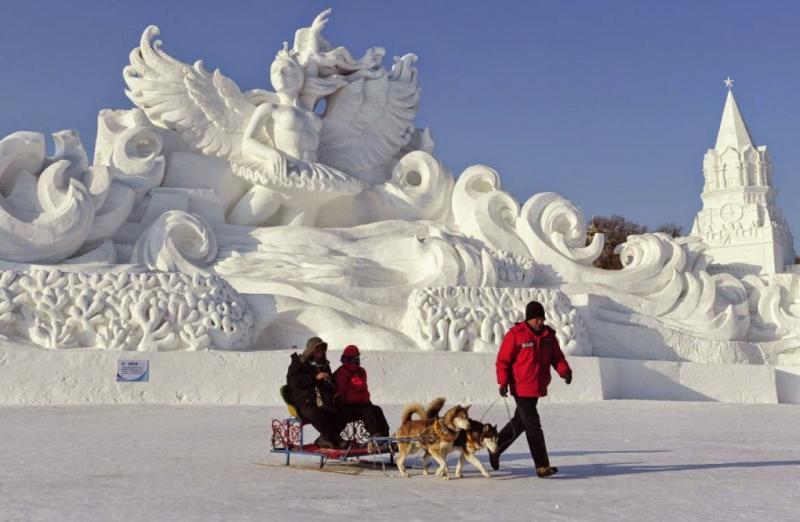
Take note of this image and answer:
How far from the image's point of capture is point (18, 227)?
13125mm

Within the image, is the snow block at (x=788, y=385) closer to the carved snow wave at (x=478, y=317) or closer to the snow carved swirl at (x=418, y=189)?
the carved snow wave at (x=478, y=317)

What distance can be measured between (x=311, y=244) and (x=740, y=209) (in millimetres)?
9695

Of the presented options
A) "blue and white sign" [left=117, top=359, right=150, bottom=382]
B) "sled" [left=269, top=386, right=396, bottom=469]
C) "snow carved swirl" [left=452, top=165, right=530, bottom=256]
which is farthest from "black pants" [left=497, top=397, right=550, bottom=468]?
"snow carved swirl" [left=452, top=165, right=530, bottom=256]

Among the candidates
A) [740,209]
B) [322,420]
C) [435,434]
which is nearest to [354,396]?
[322,420]

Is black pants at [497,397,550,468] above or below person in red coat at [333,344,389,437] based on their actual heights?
below

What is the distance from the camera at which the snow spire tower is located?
1798cm

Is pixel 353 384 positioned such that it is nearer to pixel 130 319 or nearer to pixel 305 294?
pixel 130 319

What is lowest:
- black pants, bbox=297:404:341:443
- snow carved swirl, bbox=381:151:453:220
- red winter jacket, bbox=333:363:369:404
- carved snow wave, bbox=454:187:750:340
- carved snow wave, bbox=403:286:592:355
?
black pants, bbox=297:404:341:443

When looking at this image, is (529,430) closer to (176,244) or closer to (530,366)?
(530,366)

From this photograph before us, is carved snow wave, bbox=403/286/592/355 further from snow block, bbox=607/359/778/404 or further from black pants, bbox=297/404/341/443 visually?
black pants, bbox=297/404/341/443

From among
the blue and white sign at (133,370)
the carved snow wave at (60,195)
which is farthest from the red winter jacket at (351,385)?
the carved snow wave at (60,195)

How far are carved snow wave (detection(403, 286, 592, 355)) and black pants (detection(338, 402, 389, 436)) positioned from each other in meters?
5.85

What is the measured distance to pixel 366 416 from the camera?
728cm

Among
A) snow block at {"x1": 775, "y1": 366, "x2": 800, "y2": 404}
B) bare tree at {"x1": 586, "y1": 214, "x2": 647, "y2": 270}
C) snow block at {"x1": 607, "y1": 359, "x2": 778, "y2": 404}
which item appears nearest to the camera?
snow block at {"x1": 607, "y1": 359, "x2": 778, "y2": 404}
